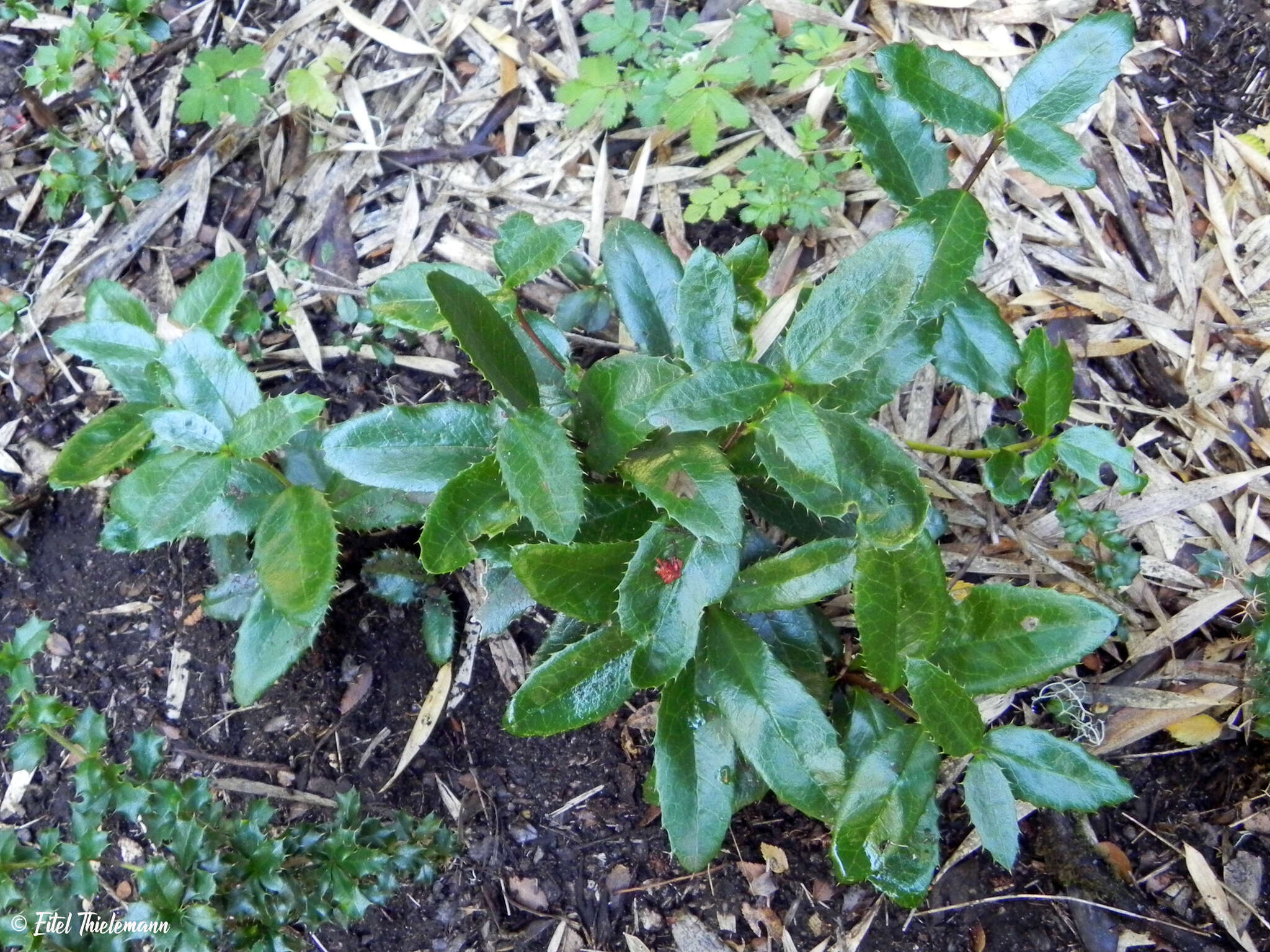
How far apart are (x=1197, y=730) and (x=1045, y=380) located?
34.6 inches

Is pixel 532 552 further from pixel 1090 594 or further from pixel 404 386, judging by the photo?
pixel 1090 594

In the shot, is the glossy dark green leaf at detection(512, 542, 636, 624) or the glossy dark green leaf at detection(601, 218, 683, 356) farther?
the glossy dark green leaf at detection(601, 218, 683, 356)

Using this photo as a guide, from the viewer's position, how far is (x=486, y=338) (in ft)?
5.17

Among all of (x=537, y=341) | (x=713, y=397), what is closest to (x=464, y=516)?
(x=537, y=341)

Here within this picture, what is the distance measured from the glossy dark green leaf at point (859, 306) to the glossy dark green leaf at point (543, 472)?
1.31 ft

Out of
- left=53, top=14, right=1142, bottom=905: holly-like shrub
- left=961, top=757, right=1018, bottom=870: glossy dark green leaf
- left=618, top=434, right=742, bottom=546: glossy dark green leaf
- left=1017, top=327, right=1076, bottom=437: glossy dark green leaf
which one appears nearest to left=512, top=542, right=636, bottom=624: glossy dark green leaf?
left=53, top=14, right=1142, bottom=905: holly-like shrub

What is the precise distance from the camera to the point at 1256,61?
248cm

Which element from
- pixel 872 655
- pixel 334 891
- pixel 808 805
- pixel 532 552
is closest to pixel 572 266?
pixel 532 552

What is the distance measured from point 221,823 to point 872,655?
4.15 ft

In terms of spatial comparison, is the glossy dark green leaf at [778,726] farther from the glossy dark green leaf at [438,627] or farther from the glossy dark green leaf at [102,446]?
the glossy dark green leaf at [102,446]

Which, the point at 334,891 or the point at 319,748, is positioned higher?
the point at 334,891

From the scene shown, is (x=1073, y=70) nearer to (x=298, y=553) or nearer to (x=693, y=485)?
(x=693, y=485)

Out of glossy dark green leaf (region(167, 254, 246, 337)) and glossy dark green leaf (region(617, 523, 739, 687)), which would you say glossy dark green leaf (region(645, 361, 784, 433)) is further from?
glossy dark green leaf (region(167, 254, 246, 337))

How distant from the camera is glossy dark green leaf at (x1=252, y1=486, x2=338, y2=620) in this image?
1.76m
